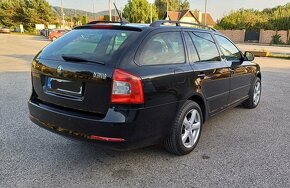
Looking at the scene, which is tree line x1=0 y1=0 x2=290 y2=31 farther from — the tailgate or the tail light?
the tail light

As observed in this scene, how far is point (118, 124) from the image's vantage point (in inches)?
118

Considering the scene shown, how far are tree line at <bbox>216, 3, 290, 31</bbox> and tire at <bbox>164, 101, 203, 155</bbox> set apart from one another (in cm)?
4898

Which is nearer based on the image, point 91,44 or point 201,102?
point 91,44

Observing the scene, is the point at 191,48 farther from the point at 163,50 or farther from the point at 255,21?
Answer: the point at 255,21

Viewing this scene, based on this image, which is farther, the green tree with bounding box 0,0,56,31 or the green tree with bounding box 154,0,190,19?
the green tree with bounding box 154,0,190,19

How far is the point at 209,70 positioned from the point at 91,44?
170 centimetres

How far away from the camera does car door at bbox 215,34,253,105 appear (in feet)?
16.3

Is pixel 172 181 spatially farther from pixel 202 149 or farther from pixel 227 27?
pixel 227 27

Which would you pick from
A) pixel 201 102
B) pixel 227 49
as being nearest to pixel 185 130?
pixel 201 102

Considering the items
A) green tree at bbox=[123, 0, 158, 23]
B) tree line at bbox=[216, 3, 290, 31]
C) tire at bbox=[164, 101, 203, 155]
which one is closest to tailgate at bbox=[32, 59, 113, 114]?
tire at bbox=[164, 101, 203, 155]

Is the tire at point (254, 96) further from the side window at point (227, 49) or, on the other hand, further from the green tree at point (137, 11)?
the green tree at point (137, 11)

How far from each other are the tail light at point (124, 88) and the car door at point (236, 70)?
2298mm

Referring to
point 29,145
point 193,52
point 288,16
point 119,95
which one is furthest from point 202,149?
point 288,16

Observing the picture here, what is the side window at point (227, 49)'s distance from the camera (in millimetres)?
4941
